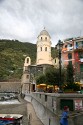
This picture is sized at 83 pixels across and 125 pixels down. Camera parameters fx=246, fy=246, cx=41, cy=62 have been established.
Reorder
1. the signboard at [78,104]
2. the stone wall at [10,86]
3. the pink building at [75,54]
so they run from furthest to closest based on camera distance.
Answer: the stone wall at [10,86]
the pink building at [75,54]
the signboard at [78,104]

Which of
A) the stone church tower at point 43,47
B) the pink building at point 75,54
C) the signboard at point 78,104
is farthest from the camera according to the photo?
the stone church tower at point 43,47

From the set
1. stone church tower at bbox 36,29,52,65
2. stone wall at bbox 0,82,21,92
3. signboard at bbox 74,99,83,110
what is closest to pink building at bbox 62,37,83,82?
stone church tower at bbox 36,29,52,65

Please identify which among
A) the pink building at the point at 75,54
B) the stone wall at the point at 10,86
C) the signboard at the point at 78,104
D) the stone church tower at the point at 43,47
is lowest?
the signboard at the point at 78,104

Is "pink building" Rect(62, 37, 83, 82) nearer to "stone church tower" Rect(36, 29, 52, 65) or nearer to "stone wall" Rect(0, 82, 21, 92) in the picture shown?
"stone church tower" Rect(36, 29, 52, 65)

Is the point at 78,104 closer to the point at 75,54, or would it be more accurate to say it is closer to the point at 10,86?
the point at 75,54

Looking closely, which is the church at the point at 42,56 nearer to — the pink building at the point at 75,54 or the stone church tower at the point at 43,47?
the stone church tower at the point at 43,47

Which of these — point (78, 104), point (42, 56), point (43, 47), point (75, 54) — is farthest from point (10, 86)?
point (78, 104)

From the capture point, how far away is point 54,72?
43.0m

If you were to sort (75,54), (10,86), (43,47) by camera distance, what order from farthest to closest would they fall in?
(10,86) → (43,47) → (75,54)

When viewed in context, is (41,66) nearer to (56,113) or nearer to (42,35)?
(42,35)

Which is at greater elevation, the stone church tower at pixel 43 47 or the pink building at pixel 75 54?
the stone church tower at pixel 43 47

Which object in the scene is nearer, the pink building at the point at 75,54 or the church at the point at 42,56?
the pink building at the point at 75,54

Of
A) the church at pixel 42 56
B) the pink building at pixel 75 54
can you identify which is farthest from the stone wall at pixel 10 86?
the pink building at pixel 75 54

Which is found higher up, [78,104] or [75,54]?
[75,54]
